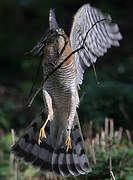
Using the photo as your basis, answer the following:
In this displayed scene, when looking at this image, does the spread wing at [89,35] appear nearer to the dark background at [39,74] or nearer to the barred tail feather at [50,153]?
the barred tail feather at [50,153]

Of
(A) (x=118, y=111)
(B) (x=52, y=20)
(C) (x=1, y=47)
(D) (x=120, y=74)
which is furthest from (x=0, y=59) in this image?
(B) (x=52, y=20)

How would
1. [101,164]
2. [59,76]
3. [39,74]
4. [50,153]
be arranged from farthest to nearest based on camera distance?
[39,74]
[50,153]
[101,164]
[59,76]

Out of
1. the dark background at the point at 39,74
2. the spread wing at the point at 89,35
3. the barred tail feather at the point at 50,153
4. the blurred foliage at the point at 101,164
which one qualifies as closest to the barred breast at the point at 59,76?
the spread wing at the point at 89,35

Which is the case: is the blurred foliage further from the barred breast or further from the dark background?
the dark background

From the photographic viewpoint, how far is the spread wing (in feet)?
13.3

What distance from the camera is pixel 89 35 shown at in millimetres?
4367

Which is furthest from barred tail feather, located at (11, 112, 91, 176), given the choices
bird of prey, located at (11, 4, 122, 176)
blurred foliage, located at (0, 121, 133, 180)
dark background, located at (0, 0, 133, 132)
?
dark background, located at (0, 0, 133, 132)

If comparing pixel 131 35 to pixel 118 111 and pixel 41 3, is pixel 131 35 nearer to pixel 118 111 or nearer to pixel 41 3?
pixel 41 3

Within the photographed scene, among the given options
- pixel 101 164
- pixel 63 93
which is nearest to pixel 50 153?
pixel 101 164

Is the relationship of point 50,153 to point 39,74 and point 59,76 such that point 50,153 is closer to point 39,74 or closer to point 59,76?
point 59,76

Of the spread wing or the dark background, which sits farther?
the dark background

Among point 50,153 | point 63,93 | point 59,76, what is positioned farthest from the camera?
point 50,153

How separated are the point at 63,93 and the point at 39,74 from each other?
15.8ft

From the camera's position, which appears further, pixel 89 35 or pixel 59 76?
pixel 89 35
